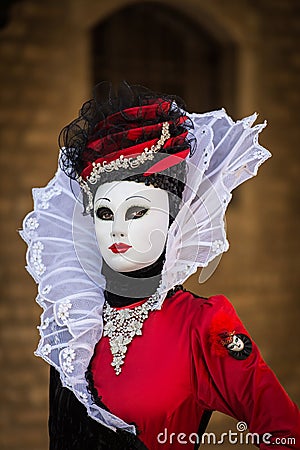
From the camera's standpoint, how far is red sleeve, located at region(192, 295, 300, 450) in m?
1.62

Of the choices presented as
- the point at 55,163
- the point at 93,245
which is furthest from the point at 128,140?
the point at 55,163

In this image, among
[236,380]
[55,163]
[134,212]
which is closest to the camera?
[236,380]

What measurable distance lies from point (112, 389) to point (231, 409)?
0.23 m

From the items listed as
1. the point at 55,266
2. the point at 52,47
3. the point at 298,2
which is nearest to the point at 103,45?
the point at 52,47

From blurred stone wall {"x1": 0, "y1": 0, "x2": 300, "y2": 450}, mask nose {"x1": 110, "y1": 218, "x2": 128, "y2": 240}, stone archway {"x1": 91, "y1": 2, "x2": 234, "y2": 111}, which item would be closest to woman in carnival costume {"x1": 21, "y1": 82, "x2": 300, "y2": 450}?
mask nose {"x1": 110, "y1": 218, "x2": 128, "y2": 240}

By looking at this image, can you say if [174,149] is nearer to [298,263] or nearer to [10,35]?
[10,35]

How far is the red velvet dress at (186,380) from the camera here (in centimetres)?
165

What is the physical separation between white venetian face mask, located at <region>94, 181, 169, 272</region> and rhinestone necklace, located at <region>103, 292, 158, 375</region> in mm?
80

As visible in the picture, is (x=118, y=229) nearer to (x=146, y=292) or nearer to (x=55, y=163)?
(x=146, y=292)

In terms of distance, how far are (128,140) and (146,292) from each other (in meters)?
0.30

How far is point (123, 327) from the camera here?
1.77m

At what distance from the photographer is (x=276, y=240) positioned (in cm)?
486

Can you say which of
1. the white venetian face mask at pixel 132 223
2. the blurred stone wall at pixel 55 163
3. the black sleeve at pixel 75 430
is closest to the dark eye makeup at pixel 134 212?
the white venetian face mask at pixel 132 223

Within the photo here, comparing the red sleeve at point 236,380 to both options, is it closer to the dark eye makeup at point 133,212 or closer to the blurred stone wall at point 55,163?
the dark eye makeup at point 133,212
